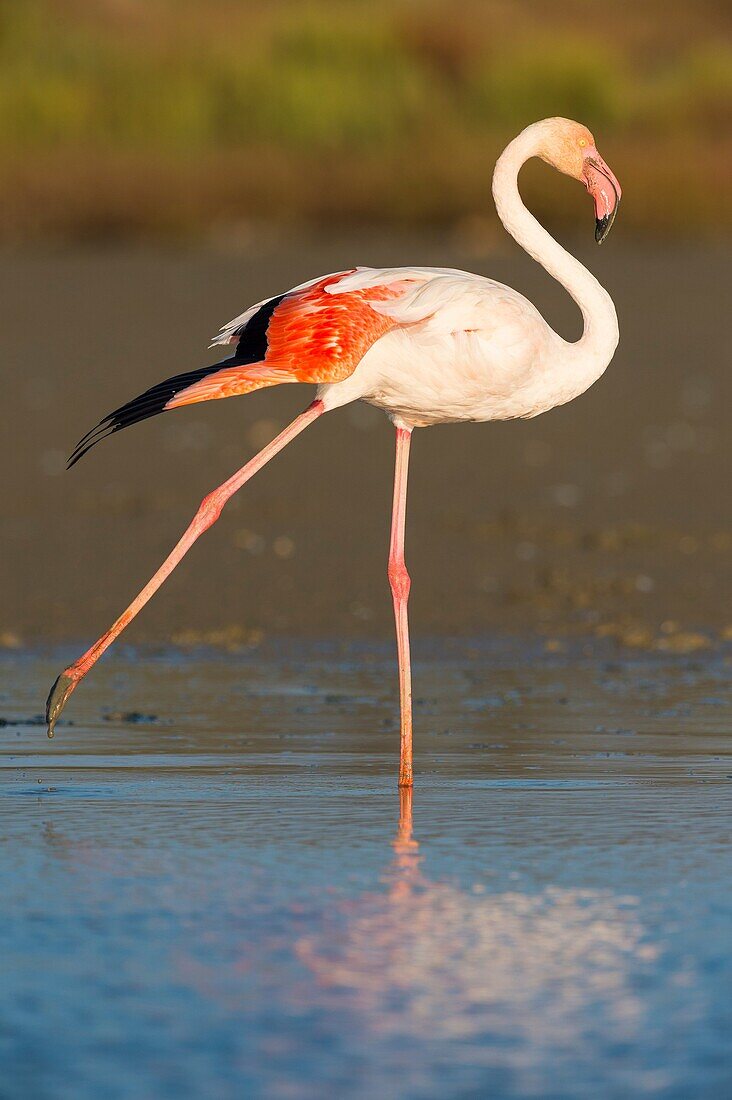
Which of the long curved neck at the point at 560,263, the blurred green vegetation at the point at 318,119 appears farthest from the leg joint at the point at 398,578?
the blurred green vegetation at the point at 318,119

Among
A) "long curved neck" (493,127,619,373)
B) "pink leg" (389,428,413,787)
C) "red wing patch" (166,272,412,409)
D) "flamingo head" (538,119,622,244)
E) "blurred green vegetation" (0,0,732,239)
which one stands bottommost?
"pink leg" (389,428,413,787)

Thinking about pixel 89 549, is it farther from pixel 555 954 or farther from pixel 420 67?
pixel 420 67

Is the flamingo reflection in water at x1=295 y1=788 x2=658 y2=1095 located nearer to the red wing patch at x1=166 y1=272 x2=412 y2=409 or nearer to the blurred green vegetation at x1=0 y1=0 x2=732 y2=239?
the red wing patch at x1=166 y1=272 x2=412 y2=409

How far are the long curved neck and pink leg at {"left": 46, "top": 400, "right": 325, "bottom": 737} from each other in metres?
0.96

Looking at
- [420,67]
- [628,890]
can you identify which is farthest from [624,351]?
[420,67]

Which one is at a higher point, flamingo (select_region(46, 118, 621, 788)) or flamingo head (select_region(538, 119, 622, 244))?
flamingo head (select_region(538, 119, 622, 244))

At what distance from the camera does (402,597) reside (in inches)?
317

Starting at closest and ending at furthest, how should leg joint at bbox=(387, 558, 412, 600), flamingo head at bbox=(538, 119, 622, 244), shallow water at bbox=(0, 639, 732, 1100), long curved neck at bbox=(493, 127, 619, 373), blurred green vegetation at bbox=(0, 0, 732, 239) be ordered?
1. shallow water at bbox=(0, 639, 732, 1100)
2. long curved neck at bbox=(493, 127, 619, 373)
3. flamingo head at bbox=(538, 119, 622, 244)
4. leg joint at bbox=(387, 558, 412, 600)
5. blurred green vegetation at bbox=(0, 0, 732, 239)

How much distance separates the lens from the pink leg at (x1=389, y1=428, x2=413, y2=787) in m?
7.01

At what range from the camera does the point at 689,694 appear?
848 centimetres

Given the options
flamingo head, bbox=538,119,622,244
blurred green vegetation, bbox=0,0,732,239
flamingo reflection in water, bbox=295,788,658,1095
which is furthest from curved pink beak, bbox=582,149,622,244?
Result: blurred green vegetation, bbox=0,0,732,239

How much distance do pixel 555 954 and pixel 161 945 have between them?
878 millimetres

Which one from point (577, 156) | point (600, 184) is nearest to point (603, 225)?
point (600, 184)

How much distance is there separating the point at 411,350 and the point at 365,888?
86.5 inches
